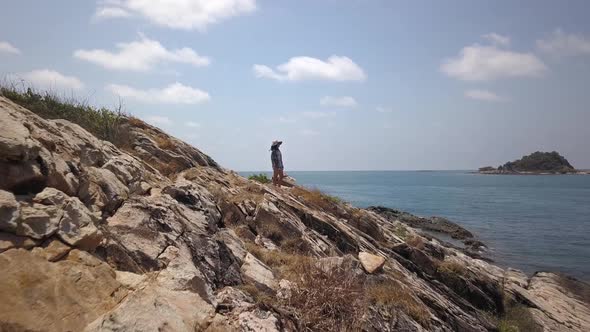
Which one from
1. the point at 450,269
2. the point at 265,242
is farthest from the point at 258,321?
the point at 450,269

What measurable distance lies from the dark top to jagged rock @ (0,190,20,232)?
47.1 ft

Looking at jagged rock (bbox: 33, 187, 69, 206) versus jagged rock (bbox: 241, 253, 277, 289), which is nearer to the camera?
jagged rock (bbox: 33, 187, 69, 206)

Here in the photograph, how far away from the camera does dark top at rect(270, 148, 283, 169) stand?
19188 mm

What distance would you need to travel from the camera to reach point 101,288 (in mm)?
5336

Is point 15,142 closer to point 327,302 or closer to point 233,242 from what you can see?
point 233,242

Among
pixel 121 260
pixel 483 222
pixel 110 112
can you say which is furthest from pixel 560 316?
pixel 483 222

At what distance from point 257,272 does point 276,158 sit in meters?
11.0

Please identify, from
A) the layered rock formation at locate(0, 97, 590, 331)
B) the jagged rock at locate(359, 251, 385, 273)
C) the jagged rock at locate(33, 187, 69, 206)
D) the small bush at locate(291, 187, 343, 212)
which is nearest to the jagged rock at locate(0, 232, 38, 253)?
the layered rock formation at locate(0, 97, 590, 331)

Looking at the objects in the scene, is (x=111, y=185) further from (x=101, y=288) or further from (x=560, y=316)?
(x=560, y=316)

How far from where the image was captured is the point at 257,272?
28.4ft

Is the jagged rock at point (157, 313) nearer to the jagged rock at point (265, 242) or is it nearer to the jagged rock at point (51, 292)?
the jagged rock at point (51, 292)

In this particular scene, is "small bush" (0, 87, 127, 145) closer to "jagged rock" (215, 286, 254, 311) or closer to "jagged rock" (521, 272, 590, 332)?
"jagged rock" (215, 286, 254, 311)

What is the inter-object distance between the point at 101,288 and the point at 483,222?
48.0 m

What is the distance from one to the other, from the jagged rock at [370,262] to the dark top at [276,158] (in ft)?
25.9
